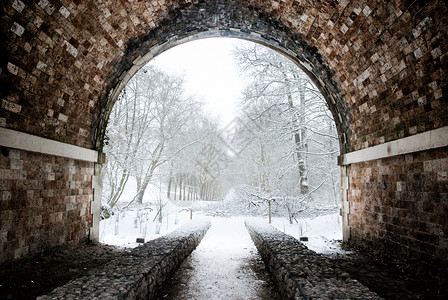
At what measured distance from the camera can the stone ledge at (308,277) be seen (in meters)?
3.35

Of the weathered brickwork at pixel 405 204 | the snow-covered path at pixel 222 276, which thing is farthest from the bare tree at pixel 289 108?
the snow-covered path at pixel 222 276

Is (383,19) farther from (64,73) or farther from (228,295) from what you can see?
(64,73)

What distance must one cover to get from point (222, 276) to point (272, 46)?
19.3ft

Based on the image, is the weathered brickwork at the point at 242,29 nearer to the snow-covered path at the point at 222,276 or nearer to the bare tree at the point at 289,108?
the snow-covered path at the point at 222,276

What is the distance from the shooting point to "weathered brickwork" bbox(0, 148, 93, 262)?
4715 millimetres

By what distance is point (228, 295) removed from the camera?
4.59 metres

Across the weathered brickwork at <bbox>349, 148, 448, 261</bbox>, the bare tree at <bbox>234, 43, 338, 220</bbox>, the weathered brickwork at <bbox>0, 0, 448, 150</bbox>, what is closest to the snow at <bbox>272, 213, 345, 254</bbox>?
the weathered brickwork at <bbox>349, 148, 448, 261</bbox>

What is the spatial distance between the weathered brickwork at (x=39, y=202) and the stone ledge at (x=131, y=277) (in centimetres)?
177

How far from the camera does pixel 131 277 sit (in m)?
3.80

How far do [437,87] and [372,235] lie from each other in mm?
3576

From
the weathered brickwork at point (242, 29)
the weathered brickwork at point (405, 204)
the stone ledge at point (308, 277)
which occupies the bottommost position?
the stone ledge at point (308, 277)

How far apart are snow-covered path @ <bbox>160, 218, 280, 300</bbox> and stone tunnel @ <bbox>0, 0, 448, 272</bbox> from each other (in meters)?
2.61

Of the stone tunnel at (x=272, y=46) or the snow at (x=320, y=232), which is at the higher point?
the stone tunnel at (x=272, y=46)

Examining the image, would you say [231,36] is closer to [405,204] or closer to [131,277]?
[405,204]
